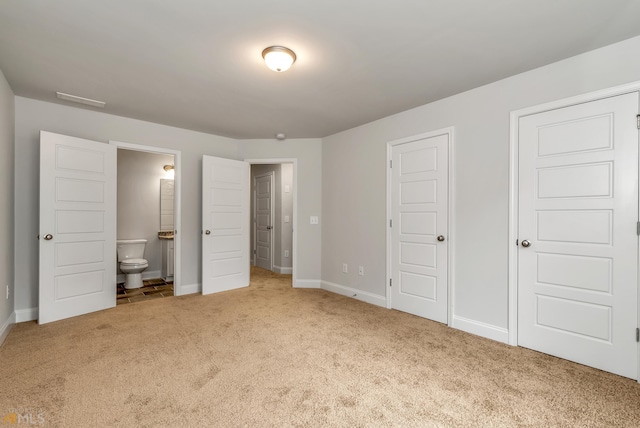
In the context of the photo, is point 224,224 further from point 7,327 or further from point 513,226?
point 513,226

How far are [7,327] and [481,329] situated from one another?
4.59 metres

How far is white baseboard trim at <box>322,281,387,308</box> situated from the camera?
385 cm

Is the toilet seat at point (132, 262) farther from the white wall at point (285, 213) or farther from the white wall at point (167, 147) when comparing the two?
the white wall at point (285, 213)

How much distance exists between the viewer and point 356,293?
164 inches

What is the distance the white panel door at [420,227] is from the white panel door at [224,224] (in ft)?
7.80

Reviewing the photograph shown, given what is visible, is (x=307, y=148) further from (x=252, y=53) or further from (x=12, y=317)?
(x=12, y=317)

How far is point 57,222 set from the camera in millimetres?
3207

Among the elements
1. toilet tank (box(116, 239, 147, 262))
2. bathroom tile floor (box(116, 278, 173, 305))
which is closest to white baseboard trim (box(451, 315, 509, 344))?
bathroom tile floor (box(116, 278, 173, 305))

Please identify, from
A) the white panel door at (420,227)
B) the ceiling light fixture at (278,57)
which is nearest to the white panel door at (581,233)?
the white panel door at (420,227)

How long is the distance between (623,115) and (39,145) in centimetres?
539

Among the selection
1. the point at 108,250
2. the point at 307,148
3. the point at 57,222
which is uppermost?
the point at 307,148

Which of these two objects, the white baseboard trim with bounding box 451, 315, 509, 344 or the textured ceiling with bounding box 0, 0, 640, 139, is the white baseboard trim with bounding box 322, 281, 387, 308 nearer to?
the white baseboard trim with bounding box 451, 315, 509, 344

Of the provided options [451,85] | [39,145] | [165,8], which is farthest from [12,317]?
[451,85]

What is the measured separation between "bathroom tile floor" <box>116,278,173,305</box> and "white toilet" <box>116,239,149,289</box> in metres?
0.14
